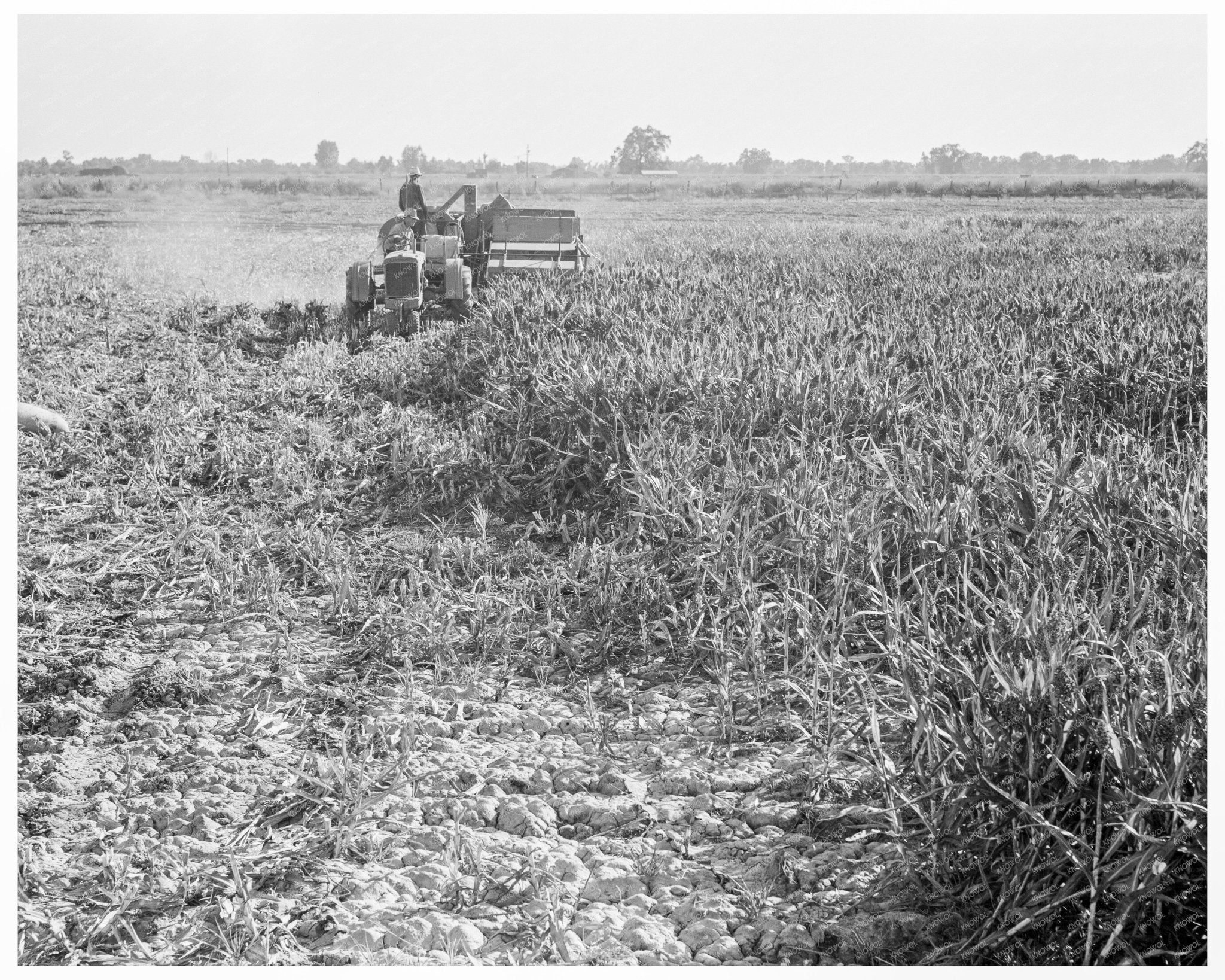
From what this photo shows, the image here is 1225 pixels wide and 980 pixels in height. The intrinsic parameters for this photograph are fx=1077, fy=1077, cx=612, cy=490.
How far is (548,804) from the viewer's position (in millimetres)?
2818

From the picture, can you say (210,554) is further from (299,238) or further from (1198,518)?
(299,238)

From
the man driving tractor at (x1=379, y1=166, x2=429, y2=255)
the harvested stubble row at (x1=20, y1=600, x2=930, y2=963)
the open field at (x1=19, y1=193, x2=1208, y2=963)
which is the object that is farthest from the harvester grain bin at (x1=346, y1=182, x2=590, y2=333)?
the harvested stubble row at (x1=20, y1=600, x2=930, y2=963)

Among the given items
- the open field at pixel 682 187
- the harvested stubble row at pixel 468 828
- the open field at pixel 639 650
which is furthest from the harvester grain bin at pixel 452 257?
the open field at pixel 682 187

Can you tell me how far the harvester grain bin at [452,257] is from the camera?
9812 mm

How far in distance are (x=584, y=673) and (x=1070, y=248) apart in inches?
495

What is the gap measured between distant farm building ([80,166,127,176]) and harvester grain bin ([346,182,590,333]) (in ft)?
70.0

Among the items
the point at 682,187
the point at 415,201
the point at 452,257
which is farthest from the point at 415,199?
the point at 682,187

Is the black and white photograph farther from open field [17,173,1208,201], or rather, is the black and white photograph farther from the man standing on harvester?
open field [17,173,1208,201]

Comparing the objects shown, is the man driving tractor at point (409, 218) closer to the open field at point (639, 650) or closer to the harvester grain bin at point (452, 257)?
the harvester grain bin at point (452, 257)

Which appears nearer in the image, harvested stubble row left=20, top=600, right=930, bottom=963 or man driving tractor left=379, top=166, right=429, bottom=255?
harvested stubble row left=20, top=600, right=930, bottom=963

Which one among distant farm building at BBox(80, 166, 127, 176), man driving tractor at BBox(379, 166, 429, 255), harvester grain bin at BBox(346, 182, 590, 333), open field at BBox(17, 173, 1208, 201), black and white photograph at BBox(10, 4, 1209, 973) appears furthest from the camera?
open field at BBox(17, 173, 1208, 201)

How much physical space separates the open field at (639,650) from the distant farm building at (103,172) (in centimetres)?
2548

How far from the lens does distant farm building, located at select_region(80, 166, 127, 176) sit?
29961mm
